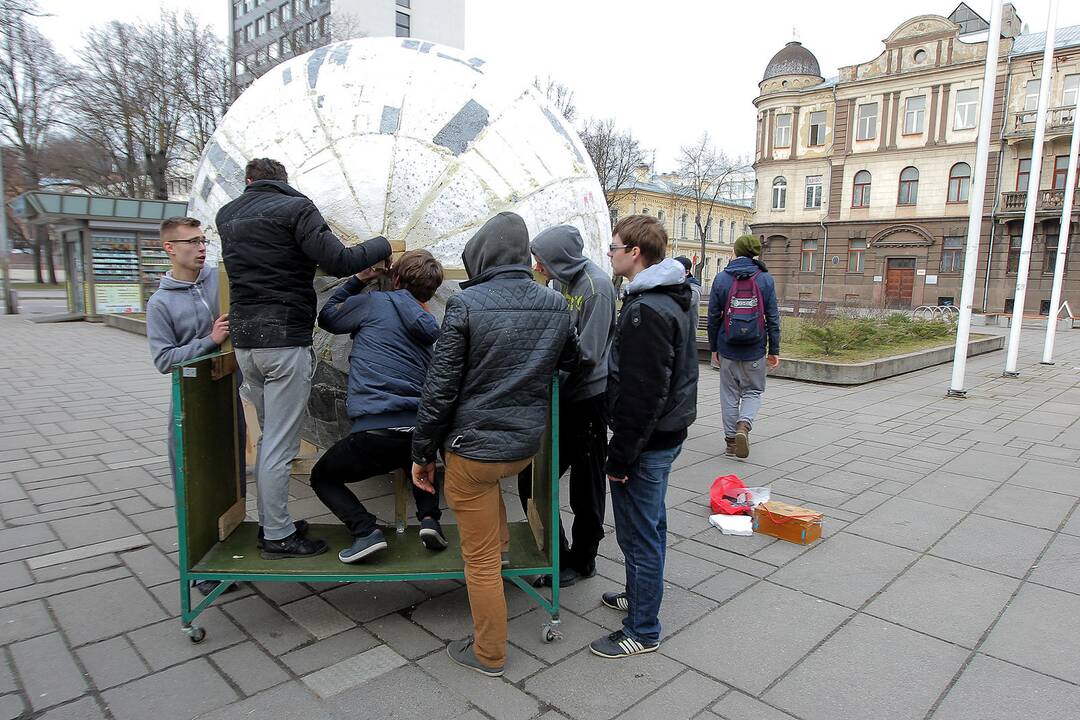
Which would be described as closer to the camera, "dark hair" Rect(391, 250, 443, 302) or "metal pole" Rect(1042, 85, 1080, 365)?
"dark hair" Rect(391, 250, 443, 302)

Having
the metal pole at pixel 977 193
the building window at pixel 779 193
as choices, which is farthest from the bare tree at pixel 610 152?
the metal pole at pixel 977 193

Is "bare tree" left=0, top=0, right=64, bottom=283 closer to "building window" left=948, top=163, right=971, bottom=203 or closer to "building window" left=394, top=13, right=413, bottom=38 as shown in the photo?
"building window" left=394, top=13, right=413, bottom=38

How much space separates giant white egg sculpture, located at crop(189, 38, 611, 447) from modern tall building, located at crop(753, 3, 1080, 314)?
100 ft

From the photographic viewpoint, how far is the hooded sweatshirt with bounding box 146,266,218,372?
3.46 m

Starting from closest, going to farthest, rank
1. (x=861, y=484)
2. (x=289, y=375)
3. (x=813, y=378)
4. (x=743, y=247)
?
(x=289, y=375) → (x=861, y=484) → (x=743, y=247) → (x=813, y=378)

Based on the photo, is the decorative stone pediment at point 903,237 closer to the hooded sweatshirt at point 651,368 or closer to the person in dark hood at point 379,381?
the hooded sweatshirt at point 651,368

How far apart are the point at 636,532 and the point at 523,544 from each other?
68cm

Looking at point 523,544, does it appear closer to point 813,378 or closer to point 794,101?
point 813,378

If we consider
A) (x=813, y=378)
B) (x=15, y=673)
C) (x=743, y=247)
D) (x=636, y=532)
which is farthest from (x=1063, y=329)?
(x=15, y=673)

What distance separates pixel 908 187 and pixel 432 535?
41646mm

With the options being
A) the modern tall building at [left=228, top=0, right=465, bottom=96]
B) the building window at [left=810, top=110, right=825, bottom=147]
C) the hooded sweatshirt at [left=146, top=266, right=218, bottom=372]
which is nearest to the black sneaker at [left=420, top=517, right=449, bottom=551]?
the hooded sweatshirt at [left=146, top=266, right=218, bottom=372]

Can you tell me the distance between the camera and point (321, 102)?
368cm

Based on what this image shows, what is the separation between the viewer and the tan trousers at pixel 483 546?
2.63 meters

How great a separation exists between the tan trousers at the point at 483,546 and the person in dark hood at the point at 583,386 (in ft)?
2.28
